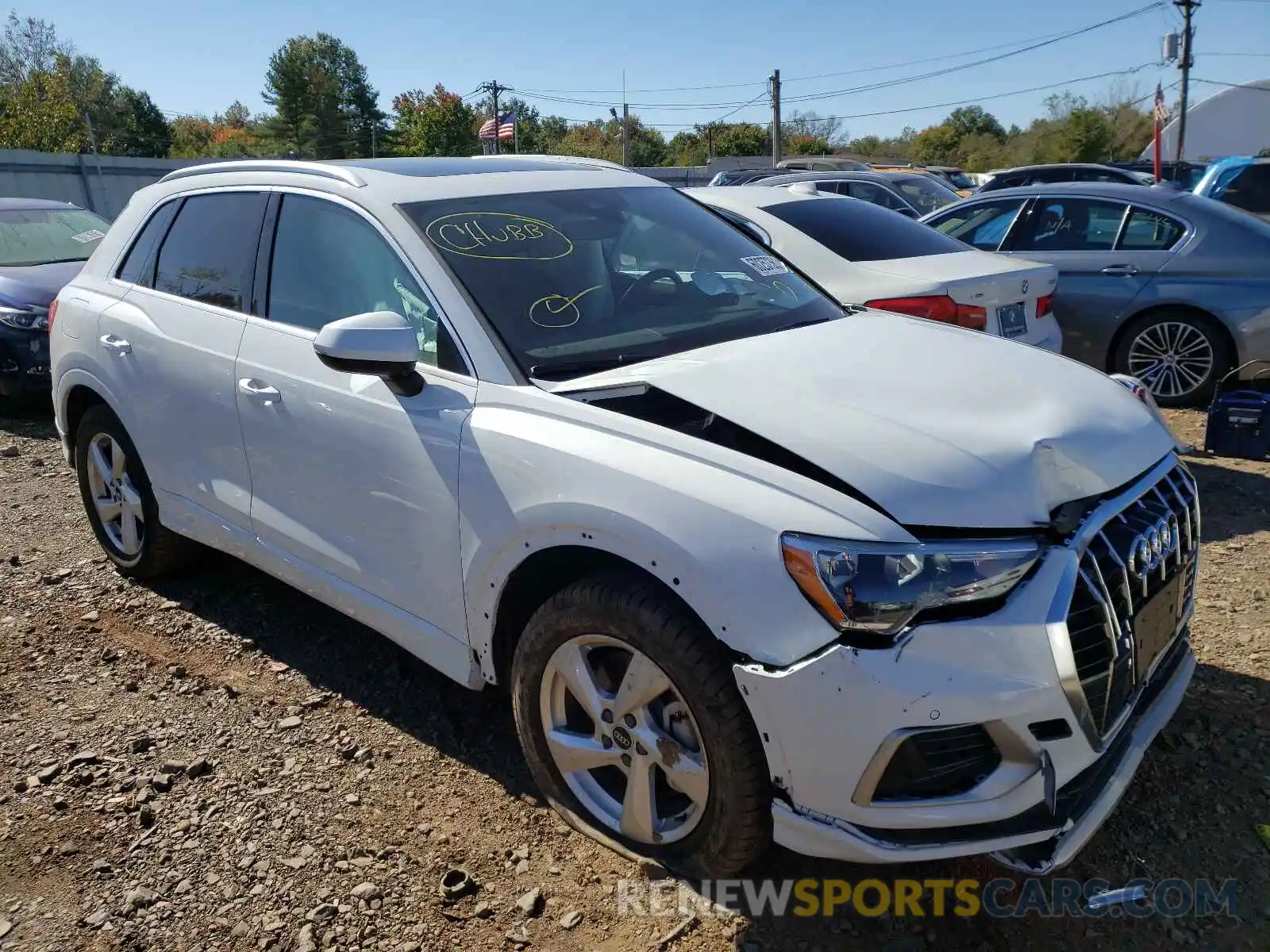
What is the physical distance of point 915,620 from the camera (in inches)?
82.9

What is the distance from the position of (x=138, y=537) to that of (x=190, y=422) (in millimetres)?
1021

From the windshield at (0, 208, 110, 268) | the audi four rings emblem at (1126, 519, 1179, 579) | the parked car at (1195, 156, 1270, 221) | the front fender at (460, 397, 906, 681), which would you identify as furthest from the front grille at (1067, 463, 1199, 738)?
the parked car at (1195, 156, 1270, 221)

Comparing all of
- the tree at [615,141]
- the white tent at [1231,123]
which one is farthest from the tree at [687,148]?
the white tent at [1231,123]

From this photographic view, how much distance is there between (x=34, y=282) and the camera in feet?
27.0

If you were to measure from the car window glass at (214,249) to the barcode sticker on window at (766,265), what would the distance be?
180 cm

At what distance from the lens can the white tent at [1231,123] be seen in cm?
5850

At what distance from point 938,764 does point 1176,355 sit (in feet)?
20.2

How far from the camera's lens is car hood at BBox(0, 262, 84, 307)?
805cm

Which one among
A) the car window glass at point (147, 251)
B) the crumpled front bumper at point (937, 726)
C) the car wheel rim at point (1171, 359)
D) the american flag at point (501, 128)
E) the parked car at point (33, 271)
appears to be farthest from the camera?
the american flag at point (501, 128)

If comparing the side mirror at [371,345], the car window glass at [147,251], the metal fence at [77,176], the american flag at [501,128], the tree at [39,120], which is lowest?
Result: the side mirror at [371,345]

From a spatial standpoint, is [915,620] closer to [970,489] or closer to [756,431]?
[970,489]

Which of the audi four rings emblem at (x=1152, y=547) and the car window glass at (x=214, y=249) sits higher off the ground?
the car window glass at (x=214, y=249)

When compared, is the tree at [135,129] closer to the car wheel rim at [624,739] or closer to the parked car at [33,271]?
the parked car at [33,271]

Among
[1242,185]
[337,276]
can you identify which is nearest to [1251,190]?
[1242,185]
